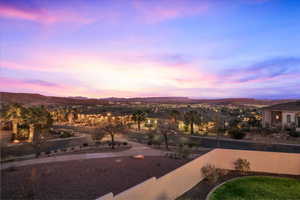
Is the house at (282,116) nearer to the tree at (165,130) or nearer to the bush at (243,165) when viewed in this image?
the tree at (165,130)

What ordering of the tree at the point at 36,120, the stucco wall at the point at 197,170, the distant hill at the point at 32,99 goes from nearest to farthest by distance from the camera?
the stucco wall at the point at 197,170
the tree at the point at 36,120
the distant hill at the point at 32,99

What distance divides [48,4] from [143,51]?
48.8ft

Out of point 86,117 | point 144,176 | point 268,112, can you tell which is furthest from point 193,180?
point 86,117

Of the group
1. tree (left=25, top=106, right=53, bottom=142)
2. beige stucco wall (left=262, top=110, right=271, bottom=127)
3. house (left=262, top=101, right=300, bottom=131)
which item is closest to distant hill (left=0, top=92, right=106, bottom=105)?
tree (left=25, top=106, right=53, bottom=142)

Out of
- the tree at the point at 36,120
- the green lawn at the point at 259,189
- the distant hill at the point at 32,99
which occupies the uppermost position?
the distant hill at the point at 32,99

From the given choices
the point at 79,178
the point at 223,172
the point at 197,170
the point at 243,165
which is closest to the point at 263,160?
the point at 243,165

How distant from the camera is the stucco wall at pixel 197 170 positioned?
771 centimetres

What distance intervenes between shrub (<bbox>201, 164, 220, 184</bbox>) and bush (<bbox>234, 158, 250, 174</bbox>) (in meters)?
1.96

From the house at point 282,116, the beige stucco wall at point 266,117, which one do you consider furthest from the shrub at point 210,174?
the beige stucco wall at point 266,117

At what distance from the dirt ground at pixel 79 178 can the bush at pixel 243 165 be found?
420cm

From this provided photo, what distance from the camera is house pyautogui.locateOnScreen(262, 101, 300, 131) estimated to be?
3005 centimetres

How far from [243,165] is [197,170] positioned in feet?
13.0

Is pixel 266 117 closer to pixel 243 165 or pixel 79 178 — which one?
pixel 243 165

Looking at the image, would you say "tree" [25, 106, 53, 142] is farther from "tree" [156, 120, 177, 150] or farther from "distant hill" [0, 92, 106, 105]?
"distant hill" [0, 92, 106, 105]
